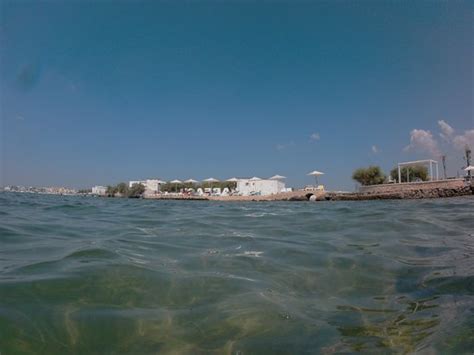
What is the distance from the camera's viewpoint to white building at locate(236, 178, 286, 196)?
4628 cm

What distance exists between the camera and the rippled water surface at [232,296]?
4.77 feet

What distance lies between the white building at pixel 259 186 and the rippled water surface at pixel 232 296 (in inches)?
1646

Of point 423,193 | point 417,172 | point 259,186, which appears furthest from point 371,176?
point 259,186

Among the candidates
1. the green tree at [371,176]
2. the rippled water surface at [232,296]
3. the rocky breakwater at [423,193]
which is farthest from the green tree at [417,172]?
the rippled water surface at [232,296]

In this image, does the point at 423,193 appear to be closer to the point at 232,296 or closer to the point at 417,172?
the point at 417,172

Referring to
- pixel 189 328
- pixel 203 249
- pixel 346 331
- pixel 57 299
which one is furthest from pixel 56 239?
pixel 346 331

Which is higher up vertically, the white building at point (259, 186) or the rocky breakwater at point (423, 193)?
the white building at point (259, 186)

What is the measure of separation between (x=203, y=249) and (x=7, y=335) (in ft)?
6.75

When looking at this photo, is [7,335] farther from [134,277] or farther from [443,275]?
[443,275]

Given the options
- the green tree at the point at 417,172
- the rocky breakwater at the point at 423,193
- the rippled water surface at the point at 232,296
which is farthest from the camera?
the green tree at the point at 417,172

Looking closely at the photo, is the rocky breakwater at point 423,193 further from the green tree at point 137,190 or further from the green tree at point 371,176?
the green tree at point 137,190

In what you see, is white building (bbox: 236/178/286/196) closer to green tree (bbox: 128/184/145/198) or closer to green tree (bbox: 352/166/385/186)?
green tree (bbox: 352/166/385/186)

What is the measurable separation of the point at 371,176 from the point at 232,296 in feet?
130

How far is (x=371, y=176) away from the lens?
37.9m
